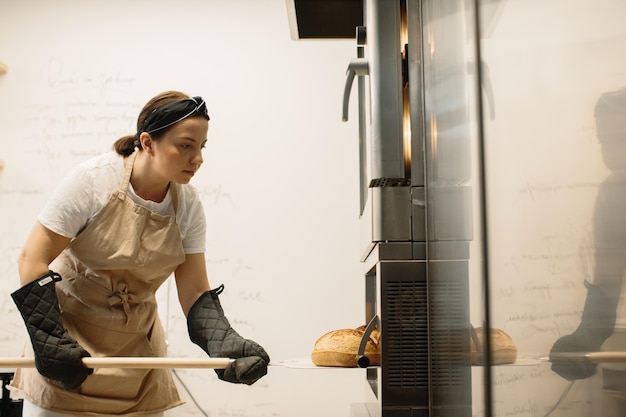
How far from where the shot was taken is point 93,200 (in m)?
1.62

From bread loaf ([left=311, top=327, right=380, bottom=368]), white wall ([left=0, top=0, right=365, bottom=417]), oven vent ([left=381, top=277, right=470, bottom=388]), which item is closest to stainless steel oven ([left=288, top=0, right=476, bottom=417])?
oven vent ([left=381, top=277, right=470, bottom=388])

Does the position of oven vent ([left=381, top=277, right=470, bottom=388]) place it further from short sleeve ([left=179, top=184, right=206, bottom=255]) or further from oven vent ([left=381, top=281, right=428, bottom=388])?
short sleeve ([left=179, top=184, right=206, bottom=255])

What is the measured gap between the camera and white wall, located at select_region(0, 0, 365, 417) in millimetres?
2906

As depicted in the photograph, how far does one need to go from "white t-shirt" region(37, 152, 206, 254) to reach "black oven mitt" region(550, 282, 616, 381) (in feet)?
4.21

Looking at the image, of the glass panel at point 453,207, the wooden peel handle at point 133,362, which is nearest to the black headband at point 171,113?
the wooden peel handle at point 133,362

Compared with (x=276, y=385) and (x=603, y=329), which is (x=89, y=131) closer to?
(x=276, y=385)

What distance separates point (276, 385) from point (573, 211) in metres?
2.54

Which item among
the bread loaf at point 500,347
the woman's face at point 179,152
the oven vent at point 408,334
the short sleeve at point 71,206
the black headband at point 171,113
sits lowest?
the oven vent at point 408,334

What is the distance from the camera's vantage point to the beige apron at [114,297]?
5.30 ft

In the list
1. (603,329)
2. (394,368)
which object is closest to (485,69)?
(603,329)

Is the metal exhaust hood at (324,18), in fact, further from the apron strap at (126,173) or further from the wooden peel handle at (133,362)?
the wooden peel handle at (133,362)

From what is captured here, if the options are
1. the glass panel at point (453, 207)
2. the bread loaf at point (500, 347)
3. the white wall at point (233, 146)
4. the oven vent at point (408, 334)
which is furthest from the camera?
the white wall at point (233, 146)

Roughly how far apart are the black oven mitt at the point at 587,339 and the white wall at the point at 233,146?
2.37 m

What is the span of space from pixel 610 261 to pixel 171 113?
1368 millimetres
